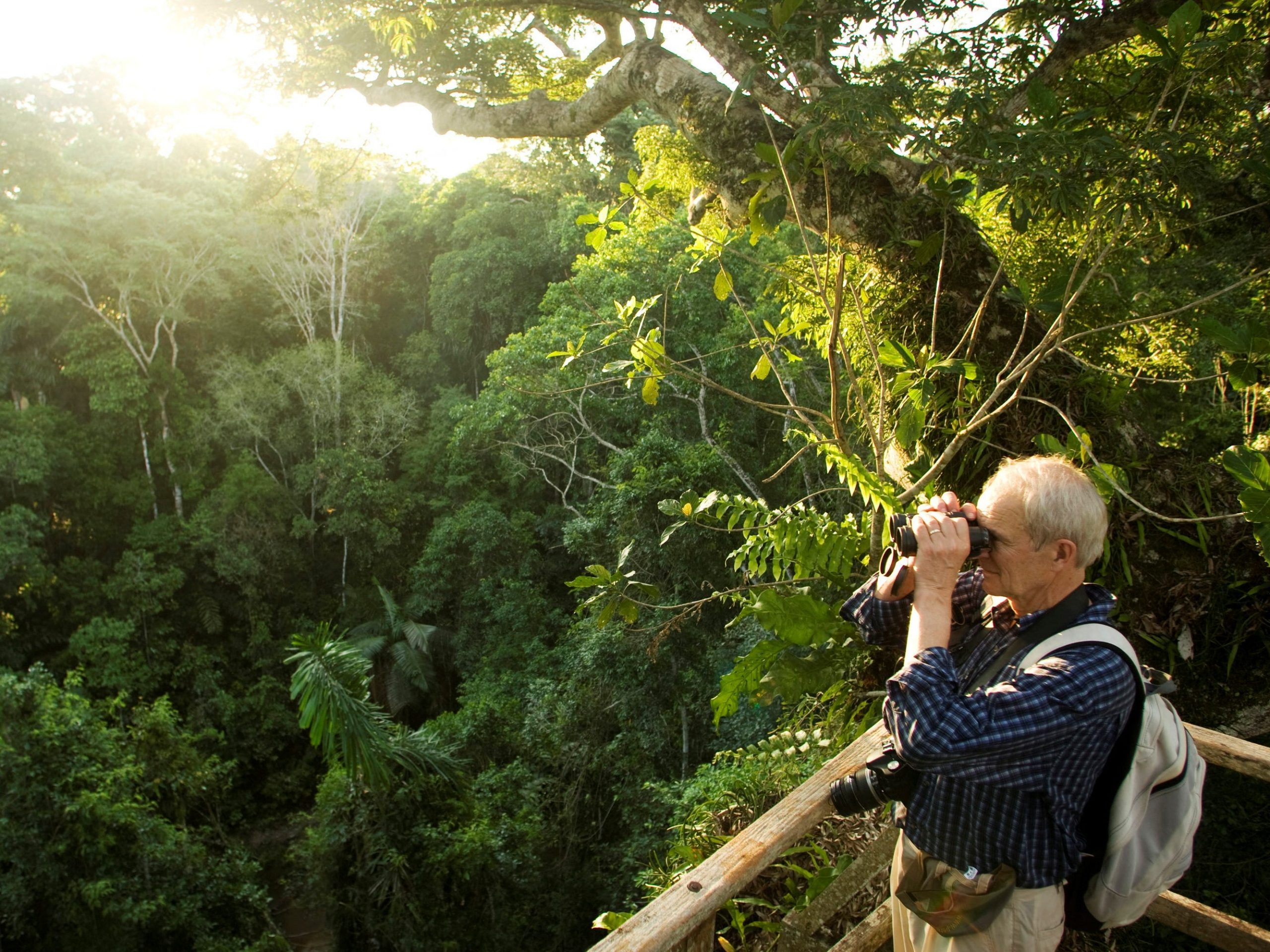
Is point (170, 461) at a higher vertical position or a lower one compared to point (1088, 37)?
lower

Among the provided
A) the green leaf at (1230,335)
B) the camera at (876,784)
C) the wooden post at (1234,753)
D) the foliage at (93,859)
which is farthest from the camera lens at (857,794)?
the foliage at (93,859)

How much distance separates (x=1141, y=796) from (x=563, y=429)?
11.4 meters

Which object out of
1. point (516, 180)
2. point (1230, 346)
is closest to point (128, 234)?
point (516, 180)

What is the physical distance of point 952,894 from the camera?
1094mm

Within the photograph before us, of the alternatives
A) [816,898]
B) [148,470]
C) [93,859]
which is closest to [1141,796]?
[816,898]

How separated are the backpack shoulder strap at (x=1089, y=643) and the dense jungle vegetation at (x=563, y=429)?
0.69m

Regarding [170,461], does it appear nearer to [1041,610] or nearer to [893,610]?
[893,610]

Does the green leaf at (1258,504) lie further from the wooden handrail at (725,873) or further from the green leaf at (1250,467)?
the wooden handrail at (725,873)

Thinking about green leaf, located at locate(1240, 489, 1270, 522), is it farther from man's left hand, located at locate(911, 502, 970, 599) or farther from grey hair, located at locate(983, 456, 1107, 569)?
man's left hand, located at locate(911, 502, 970, 599)

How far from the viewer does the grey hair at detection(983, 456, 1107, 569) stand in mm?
1029

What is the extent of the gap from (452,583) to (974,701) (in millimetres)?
12077

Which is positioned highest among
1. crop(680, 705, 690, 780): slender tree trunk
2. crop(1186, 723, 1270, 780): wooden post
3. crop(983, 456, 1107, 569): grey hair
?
crop(983, 456, 1107, 569): grey hair

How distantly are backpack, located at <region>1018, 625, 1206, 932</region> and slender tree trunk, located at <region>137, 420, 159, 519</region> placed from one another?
586 inches

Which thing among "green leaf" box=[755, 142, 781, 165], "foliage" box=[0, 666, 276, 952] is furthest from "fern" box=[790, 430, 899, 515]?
"foliage" box=[0, 666, 276, 952]
